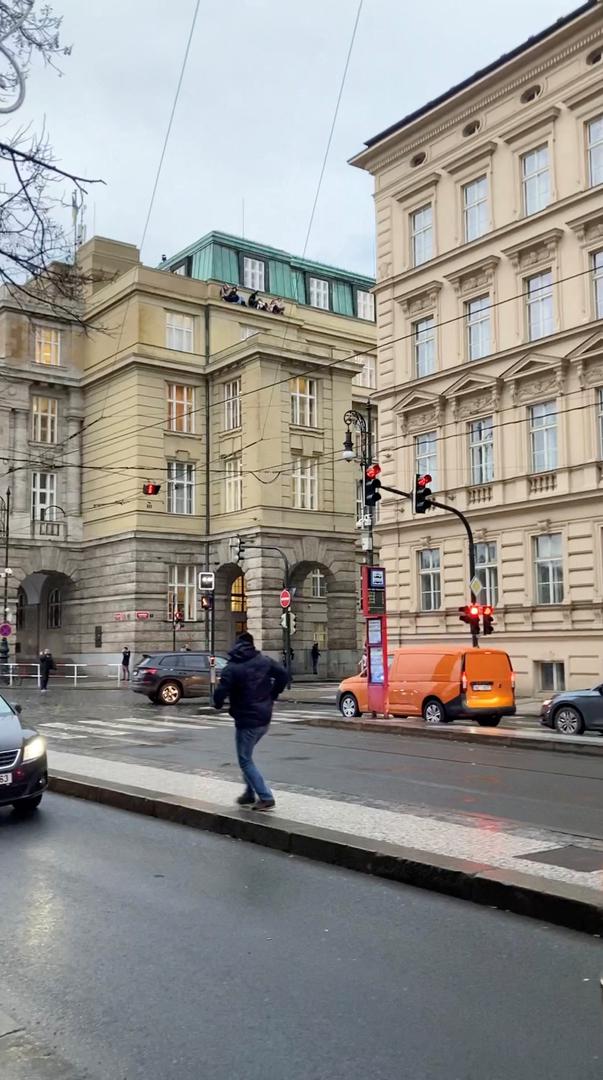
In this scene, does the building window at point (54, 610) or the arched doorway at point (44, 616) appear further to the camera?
the building window at point (54, 610)

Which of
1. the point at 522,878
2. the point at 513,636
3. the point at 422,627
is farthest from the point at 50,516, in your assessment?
the point at 522,878

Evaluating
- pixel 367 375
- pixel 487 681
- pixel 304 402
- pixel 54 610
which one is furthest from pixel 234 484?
pixel 487 681

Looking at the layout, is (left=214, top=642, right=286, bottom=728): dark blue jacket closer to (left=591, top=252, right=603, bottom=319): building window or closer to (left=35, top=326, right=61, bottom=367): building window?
(left=591, top=252, right=603, bottom=319): building window

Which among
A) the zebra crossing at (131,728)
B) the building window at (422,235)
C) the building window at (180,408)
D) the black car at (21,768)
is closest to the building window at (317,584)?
the building window at (180,408)

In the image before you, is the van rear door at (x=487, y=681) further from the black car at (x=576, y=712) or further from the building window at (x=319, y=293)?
the building window at (x=319, y=293)

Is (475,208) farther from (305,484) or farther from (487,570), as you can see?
(305,484)

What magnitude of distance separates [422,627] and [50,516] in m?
26.5

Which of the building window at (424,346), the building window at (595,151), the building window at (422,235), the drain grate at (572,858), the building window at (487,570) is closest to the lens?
the drain grate at (572,858)

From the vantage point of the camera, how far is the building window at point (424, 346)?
1352 inches

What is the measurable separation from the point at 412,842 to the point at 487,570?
24.4 metres

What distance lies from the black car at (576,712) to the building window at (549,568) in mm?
9421

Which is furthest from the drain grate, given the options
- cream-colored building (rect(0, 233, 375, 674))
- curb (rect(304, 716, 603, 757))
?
cream-colored building (rect(0, 233, 375, 674))

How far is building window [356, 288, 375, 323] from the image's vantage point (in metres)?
63.8

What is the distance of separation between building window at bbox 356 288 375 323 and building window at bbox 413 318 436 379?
29025 mm
